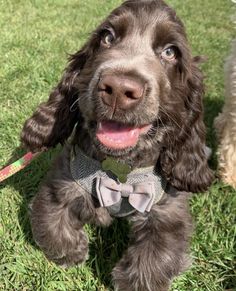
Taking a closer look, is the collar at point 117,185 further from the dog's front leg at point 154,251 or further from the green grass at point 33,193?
the green grass at point 33,193

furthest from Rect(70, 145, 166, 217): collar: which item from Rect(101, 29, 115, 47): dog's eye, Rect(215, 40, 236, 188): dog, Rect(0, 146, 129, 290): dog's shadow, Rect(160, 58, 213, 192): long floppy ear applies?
Rect(215, 40, 236, 188): dog

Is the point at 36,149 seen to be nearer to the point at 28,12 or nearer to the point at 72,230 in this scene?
the point at 72,230

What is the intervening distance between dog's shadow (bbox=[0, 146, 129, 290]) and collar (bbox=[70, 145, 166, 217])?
47 cm

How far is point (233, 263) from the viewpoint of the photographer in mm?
3033

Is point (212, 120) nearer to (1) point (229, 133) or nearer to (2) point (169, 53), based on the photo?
(1) point (229, 133)

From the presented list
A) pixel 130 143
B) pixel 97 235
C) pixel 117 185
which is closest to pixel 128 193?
pixel 117 185

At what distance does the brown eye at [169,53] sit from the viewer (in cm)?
230

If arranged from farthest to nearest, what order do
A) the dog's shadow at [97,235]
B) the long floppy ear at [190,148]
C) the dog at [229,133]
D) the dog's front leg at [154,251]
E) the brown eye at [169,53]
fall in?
the dog at [229,133], the dog's shadow at [97,235], the dog's front leg at [154,251], the long floppy ear at [190,148], the brown eye at [169,53]

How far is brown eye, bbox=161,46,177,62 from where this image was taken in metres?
2.30

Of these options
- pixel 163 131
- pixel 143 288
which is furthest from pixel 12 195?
pixel 163 131

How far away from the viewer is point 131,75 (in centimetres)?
199

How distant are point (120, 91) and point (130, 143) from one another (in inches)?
11.7

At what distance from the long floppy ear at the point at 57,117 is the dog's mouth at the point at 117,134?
435 millimetres

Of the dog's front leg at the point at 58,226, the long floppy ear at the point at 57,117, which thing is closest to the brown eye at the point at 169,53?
the long floppy ear at the point at 57,117
